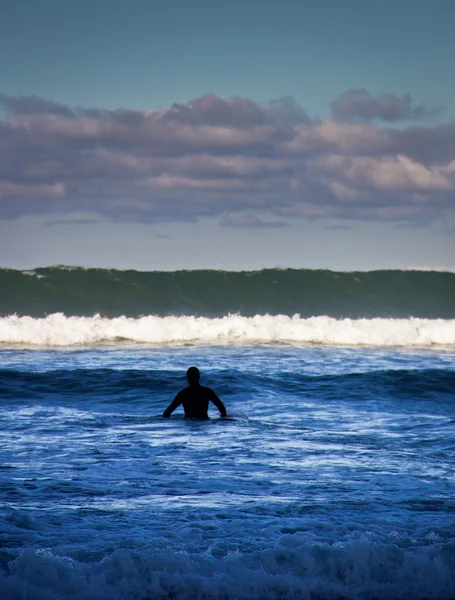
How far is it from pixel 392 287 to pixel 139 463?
36854mm

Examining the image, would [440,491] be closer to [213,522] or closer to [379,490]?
[379,490]

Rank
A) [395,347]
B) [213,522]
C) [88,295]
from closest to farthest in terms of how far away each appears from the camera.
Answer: [213,522] → [395,347] → [88,295]

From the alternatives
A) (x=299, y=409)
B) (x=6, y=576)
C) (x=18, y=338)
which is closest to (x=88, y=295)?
(x=18, y=338)

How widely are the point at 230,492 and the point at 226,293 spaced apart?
108 ft

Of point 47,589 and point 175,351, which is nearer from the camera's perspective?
point 47,589

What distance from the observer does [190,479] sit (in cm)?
743

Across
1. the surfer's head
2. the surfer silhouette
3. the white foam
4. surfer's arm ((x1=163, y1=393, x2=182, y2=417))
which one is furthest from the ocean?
the white foam

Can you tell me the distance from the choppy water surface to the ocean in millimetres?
17

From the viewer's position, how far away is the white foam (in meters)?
24.2

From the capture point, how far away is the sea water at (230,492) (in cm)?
520

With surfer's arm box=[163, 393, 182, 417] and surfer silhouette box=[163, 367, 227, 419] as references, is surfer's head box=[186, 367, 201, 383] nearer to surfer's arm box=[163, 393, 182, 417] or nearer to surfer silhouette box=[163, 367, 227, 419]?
surfer silhouette box=[163, 367, 227, 419]

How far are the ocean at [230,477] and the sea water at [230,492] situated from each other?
0.02m

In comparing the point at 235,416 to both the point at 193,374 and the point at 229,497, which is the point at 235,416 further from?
the point at 229,497

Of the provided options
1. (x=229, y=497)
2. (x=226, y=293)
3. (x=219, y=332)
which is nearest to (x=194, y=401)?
(x=229, y=497)
